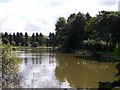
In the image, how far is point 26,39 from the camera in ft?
462

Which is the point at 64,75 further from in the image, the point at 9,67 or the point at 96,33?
the point at 96,33

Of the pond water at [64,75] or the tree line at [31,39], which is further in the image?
the tree line at [31,39]

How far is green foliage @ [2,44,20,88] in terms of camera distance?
1582cm

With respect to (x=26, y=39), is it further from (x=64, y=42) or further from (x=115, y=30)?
(x=115, y=30)

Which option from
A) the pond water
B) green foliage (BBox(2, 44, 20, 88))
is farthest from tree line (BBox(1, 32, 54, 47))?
green foliage (BBox(2, 44, 20, 88))

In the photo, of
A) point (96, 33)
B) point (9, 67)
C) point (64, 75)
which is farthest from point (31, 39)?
point (9, 67)

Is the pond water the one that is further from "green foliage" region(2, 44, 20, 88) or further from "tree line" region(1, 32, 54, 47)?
"tree line" region(1, 32, 54, 47)

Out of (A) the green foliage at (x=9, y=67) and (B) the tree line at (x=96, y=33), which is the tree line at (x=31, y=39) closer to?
(B) the tree line at (x=96, y=33)

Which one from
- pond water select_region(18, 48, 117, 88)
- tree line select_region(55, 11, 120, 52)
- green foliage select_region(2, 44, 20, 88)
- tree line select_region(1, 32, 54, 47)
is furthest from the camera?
tree line select_region(1, 32, 54, 47)

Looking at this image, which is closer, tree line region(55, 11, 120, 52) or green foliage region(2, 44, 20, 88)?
green foliage region(2, 44, 20, 88)

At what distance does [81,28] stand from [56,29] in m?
27.7

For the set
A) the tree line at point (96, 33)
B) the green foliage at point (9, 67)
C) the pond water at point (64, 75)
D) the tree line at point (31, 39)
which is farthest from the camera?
the tree line at point (31, 39)

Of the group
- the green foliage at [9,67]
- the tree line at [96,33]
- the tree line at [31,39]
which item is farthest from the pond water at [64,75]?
the tree line at [31,39]

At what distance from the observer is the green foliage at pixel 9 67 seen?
15820 millimetres
